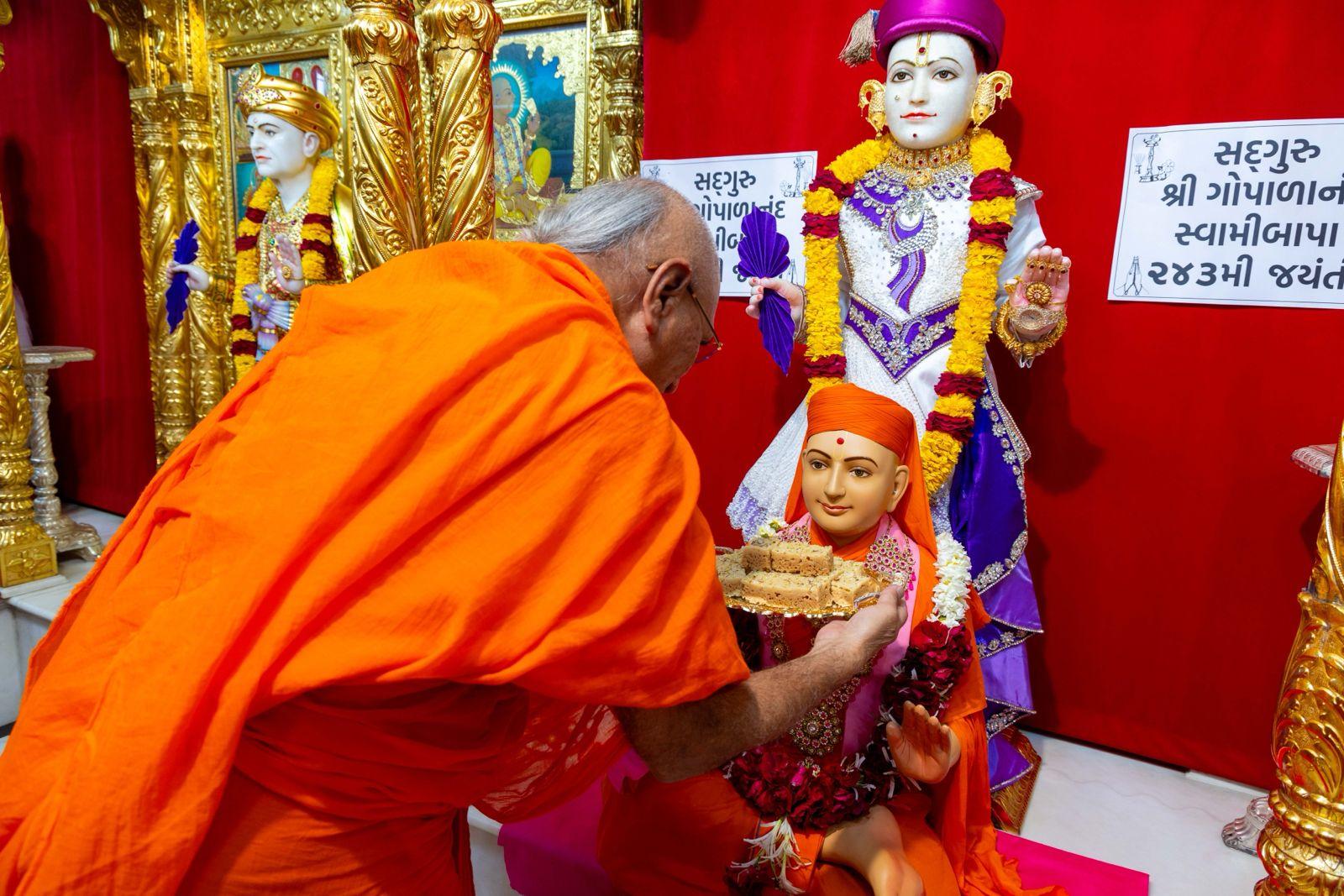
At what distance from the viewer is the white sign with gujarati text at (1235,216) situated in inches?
95.8

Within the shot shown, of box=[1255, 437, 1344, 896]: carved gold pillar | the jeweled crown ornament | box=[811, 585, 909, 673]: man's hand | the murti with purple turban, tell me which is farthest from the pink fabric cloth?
the jeweled crown ornament

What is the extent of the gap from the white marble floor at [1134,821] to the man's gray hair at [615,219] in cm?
173

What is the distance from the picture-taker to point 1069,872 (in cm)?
222

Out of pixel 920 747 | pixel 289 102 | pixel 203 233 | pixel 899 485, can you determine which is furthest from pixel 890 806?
pixel 203 233

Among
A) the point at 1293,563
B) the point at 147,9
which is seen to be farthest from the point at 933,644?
the point at 147,9

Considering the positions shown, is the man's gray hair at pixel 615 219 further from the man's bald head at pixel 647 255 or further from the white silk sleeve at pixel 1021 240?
the white silk sleeve at pixel 1021 240

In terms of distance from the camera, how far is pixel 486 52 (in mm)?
2486

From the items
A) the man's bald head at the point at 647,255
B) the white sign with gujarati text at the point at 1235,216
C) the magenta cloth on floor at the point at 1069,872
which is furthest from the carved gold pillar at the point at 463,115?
the magenta cloth on floor at the point at 1069,872

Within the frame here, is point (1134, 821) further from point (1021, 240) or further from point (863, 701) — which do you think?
point (1021, 240)

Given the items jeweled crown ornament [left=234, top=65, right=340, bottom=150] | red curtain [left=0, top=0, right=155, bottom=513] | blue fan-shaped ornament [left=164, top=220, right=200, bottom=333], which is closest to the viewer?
jeweled crown ornament [left=234, top=65, right=340, bottom=150]

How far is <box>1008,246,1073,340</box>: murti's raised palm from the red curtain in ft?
16.6

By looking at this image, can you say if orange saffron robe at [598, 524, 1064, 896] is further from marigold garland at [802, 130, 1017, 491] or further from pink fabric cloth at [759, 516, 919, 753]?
marigold garland at [802, 130, 1017, 491]

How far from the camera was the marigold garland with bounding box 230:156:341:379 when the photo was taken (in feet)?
12.1

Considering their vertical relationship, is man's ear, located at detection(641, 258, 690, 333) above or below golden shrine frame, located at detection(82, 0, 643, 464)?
below
